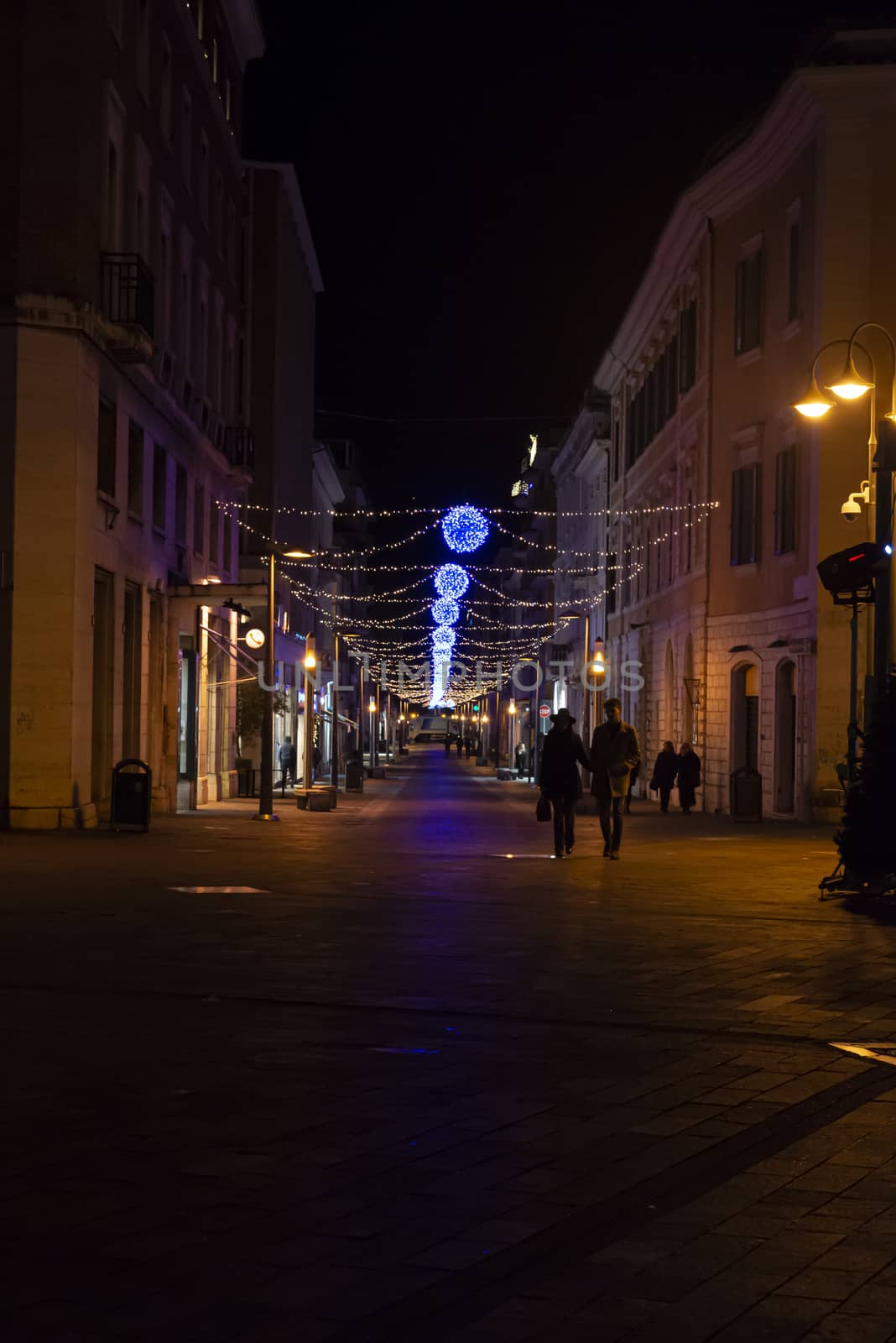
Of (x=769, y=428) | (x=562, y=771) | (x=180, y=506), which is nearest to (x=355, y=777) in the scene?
(x=180, y=506)

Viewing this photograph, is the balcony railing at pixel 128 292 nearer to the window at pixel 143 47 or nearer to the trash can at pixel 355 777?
the window at pixel 143 47

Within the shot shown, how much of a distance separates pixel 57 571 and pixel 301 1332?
22196 mm

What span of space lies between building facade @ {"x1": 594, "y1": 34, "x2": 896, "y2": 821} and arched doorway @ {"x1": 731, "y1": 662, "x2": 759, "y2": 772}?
0.16ft

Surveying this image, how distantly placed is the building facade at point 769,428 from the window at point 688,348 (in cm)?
9

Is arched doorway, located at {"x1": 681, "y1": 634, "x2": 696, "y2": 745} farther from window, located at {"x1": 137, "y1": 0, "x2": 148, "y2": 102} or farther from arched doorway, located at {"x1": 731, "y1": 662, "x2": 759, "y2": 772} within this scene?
window, located at {"x1": 137, "y1": 0, "x2": 148, "y2": 102}

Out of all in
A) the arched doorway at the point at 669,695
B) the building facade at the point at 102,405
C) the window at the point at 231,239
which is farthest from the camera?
the arched doorway at the point at 669,695

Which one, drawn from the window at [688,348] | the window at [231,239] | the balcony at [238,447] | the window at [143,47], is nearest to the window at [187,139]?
the window at [143,47]

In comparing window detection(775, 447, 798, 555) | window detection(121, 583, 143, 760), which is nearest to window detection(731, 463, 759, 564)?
window detection(775, 447, 798, 555)

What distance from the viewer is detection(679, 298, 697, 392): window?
42438 millimetres

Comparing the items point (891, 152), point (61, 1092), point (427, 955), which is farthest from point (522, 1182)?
point (891, 152)

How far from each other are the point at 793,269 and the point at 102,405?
13940 millimetres

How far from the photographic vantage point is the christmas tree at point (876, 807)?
54.2ft

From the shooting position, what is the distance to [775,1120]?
7.30 metres

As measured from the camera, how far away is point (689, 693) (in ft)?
140
